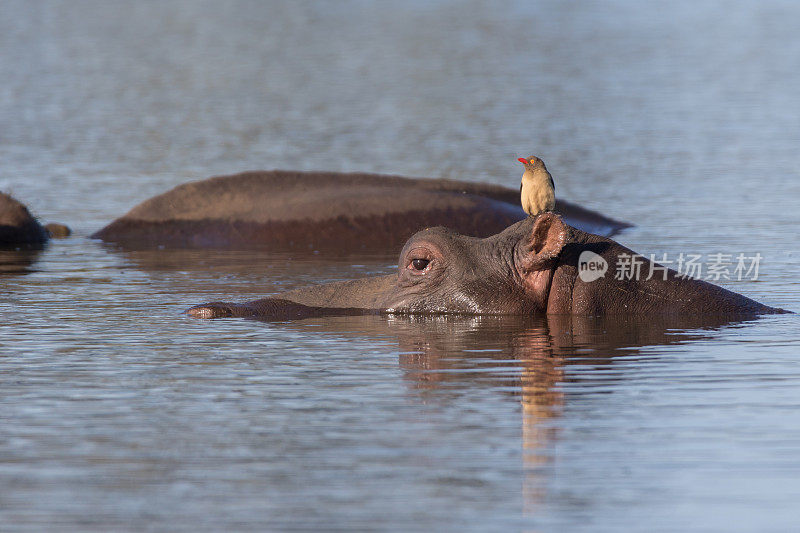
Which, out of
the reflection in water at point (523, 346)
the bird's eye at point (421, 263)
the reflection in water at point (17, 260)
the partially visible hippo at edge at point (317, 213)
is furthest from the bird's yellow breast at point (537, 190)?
the reflection in water at point (17, 260)

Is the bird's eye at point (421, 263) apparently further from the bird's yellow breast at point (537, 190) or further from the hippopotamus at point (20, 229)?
the hippopotamus at point (20, 229)

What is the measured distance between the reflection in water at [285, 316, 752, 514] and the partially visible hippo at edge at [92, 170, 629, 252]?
608 cm

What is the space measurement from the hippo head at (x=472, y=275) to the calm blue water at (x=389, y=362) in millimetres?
140

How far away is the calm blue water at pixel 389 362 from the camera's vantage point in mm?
6695

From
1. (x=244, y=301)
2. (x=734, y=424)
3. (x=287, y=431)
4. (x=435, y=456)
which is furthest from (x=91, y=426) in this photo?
(x=244, y=301)

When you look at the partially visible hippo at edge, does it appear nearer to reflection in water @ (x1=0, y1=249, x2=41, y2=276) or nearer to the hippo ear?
reflection in water @ (x1=0, y1=249, x2=41, y2=276)

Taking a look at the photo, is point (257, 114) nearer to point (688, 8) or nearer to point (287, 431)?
point (287, 431)

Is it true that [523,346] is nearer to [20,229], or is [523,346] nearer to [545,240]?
[545,240]

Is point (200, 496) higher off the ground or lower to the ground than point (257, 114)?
lower

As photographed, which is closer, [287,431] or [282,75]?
[287,431]

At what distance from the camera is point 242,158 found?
2533cm

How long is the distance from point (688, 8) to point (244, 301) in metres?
62.9

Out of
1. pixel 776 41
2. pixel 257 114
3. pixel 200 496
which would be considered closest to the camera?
pixel 200 496

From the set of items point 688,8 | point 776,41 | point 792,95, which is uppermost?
point 688,8
